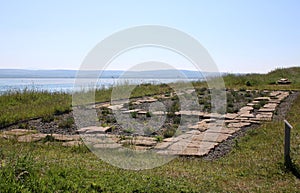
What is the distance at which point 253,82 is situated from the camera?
18.9 metres

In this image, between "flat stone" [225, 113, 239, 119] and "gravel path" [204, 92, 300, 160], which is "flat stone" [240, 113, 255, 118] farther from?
"gravel path" [204, 92, 300, 160]

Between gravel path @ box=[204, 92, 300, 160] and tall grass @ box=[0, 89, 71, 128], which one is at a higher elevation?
tall grass @ box=[0, 89, 71, 128]

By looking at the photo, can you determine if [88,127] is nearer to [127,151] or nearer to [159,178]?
[127,151]

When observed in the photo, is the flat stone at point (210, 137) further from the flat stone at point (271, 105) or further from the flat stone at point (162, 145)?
the flat stone at point (271, 105)

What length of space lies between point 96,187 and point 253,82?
16824 mm

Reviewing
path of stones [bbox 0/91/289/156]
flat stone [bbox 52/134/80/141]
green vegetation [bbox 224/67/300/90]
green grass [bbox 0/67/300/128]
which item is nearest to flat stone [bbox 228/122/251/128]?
path of stones [bbox 0/91/289/156]

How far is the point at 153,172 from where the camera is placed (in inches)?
161

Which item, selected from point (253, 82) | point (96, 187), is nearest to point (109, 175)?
point (96, 187)

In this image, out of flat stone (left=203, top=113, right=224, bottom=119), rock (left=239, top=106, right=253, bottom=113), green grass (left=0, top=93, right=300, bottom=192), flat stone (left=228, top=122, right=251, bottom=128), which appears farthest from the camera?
rock (left=239, top=106, right=253, bottom=113)

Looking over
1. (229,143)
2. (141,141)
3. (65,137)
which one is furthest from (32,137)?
(229,143)

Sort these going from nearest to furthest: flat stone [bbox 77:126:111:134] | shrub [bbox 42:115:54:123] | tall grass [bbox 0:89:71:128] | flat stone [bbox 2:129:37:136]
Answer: flat stone [bbox 2:129:37:136] → flat stone [bbox 77:126:111:134] → shrub [bbox 42:115:54:123] → tall grass [bbox 0:89:71:128]

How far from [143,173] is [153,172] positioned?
0.51ft

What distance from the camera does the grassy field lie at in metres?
3.37

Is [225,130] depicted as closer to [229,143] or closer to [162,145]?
[229,143]
